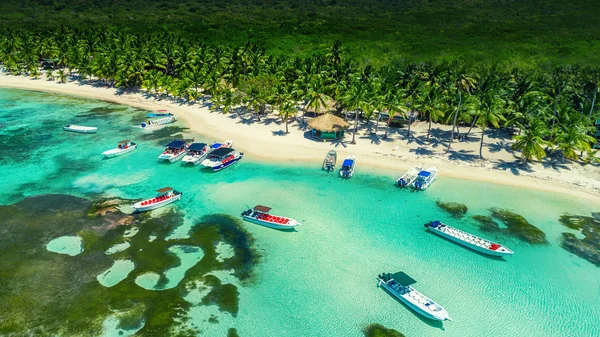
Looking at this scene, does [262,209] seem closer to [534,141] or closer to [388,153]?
[388,153]

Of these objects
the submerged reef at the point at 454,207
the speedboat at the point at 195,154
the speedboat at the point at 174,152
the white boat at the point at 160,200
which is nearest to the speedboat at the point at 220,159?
the speedboat at the point at 195,154

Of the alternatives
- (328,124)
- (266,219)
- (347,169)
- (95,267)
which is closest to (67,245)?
(95,267)

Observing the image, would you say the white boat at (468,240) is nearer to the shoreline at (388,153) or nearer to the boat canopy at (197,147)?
the shoreline at (388,153)

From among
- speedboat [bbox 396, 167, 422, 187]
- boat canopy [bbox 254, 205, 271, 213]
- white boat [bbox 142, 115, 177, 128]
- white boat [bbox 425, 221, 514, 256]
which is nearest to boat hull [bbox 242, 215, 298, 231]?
boat canopy [bbox 254, 205, 271, 213]

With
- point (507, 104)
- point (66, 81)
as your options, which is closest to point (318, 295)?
point (507, 104)

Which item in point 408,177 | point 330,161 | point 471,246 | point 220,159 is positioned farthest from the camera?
point 220,159

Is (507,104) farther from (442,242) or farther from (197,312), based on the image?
(197,312)
